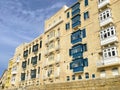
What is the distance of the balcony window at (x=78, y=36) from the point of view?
116 feet

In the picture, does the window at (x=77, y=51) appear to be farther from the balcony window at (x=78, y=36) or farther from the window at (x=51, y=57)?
the window at (x=51, y=57)

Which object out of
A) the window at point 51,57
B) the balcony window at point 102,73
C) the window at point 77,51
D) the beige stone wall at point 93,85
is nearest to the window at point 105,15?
the window at point 77,51

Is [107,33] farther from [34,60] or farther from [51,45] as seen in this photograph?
[34,60]

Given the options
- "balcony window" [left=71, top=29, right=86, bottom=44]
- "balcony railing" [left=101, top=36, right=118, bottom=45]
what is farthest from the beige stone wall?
"balcony window" [left=71, top=29, right=86, bottom=44]

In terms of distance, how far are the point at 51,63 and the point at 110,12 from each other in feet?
63.2

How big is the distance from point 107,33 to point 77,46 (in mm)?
7836

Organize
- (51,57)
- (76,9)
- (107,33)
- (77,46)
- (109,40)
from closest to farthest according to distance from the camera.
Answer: (109,40) → (107,33) → (77,46) → (76,9) → (51,57)

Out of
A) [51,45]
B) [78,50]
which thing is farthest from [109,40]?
[51,45]

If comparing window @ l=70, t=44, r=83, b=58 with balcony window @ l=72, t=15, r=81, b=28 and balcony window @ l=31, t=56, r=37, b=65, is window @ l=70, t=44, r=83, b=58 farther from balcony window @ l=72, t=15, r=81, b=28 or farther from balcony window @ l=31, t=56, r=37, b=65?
balcony window @ l=31, t=56, r=37, b=65

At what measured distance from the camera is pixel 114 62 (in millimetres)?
26984

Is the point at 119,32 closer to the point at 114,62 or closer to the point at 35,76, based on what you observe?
the point at 114,62

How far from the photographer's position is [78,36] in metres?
36.0

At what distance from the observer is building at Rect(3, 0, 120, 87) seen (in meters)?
29.1

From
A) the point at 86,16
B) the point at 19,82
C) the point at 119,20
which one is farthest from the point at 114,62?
the point at 19,82
